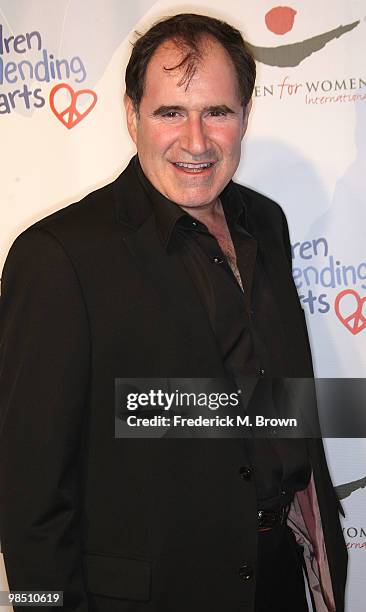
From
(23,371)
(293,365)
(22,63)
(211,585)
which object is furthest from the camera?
(22,63)

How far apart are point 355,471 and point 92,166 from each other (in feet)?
3.66

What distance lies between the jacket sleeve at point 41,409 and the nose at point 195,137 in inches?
12.2

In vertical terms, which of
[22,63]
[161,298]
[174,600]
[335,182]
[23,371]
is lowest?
[174,600]

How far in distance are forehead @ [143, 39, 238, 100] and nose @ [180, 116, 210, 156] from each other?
0.05 m

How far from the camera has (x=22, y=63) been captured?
1991mm

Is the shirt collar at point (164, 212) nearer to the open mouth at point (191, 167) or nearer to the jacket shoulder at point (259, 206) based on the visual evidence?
the open mouth at point (191, 167)

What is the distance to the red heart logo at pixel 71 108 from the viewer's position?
2.00 m

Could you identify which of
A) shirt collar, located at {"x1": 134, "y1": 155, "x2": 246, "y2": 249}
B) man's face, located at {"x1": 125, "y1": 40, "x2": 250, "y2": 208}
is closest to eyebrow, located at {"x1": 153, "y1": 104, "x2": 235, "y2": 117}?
man's face, located at {"x1": 125, "y1": 40, "x2": 250, "y2": 208}

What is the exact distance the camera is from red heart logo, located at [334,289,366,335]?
205 cm

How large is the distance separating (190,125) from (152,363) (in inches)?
17.1

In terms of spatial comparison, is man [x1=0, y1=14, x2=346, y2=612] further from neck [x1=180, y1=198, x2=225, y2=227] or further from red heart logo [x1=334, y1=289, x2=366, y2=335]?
red heart logo [x1=334, y1=289, x2=366, y2=335]

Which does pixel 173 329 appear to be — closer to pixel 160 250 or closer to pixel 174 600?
pixel 160 250

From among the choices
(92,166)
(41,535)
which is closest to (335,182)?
(92,166)

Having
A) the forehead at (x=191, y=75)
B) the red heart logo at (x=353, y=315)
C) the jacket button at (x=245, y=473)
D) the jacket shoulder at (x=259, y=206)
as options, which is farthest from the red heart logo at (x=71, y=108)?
the jacket button at (x=245, y=473)
